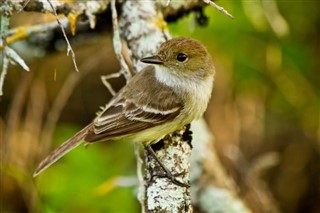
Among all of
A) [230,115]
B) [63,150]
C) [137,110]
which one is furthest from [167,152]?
[230,115]

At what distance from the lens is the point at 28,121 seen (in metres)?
5.63

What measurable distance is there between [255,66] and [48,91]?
6.09ft

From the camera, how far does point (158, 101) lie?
13.1 feet

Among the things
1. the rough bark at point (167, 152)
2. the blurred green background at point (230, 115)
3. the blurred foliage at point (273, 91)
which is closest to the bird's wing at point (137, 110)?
the rough bark at point (167, 152)

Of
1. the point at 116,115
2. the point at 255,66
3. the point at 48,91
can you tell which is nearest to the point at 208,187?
the point at 116,115

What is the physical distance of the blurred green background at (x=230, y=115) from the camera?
4969 mm

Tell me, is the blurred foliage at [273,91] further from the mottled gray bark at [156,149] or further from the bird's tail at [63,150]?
the bird's tail at [63,150]

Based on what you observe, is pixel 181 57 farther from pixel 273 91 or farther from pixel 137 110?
pixel 273 91

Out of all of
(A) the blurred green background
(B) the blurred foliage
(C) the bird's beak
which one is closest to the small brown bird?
(C) the bird's beak

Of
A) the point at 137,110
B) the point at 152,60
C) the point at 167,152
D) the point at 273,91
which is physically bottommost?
the point at 167,152

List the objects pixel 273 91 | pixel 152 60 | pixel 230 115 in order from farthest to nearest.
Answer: pixel 230 115 → pixel 273 91 → pixel 152 60

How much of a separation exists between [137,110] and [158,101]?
0.14m

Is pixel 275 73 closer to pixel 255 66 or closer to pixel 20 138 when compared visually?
pixel 255 66

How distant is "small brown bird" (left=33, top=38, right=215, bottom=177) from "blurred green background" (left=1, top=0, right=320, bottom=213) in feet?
2.27
